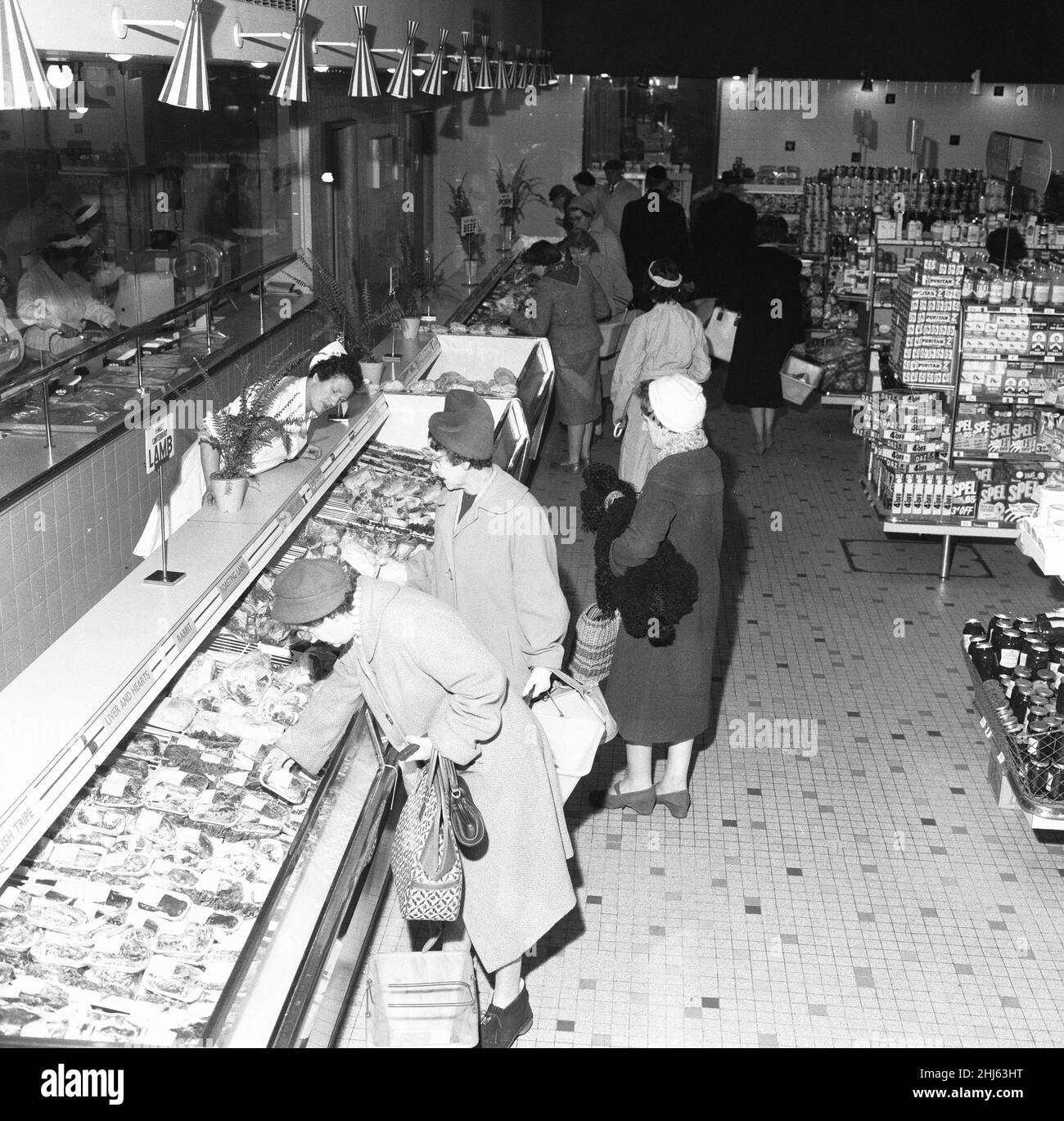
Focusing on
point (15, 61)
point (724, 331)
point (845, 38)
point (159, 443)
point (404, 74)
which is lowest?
point (724, 331)

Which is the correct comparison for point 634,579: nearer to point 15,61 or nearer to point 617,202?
point 15,61

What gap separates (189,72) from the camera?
14.4ft

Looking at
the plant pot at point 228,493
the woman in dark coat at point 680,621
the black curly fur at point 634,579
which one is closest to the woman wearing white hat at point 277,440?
the plant pot at point 228,493

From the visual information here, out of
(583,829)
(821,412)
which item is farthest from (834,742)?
(821,412)

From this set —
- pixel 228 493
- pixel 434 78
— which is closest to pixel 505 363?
pixel 434 78

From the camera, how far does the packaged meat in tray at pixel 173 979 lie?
9.54ft

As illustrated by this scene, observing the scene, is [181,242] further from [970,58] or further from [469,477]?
[970,58]

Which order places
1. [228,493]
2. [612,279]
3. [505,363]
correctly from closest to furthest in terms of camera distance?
[228,493] < [505,363] < [612,279]

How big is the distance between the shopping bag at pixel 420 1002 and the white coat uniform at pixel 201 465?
148 centimetres

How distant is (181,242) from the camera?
23.4ft

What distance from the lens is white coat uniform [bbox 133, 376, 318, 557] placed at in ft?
13.7

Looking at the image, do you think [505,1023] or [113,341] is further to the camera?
[113,341]

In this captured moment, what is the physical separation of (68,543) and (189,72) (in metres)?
1.91
